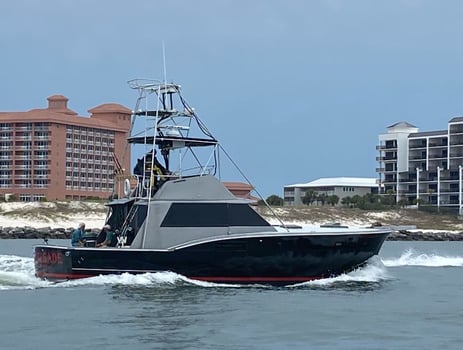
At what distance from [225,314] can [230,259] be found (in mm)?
5637

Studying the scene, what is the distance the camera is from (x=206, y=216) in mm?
31094

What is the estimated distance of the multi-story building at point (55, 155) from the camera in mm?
127875

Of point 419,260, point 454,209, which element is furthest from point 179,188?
point 454,209

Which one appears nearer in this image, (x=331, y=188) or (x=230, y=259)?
(x=230, y=259)

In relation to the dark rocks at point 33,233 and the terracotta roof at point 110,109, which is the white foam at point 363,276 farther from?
the terracotta roof at point 110,109

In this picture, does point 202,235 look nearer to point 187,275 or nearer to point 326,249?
point 187,275

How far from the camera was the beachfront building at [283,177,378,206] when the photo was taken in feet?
488

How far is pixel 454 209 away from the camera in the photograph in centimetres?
12925

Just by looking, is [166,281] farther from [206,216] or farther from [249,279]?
[249,279]

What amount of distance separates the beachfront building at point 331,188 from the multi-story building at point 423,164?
25.2 feet

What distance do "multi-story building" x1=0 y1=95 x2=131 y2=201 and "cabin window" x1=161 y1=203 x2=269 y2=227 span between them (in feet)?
309

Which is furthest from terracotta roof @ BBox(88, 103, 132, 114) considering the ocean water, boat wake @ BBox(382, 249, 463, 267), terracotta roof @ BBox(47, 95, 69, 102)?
the ocean water

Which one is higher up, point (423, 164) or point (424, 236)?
point (423, 164)

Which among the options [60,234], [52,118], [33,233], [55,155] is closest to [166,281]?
[60,234]
